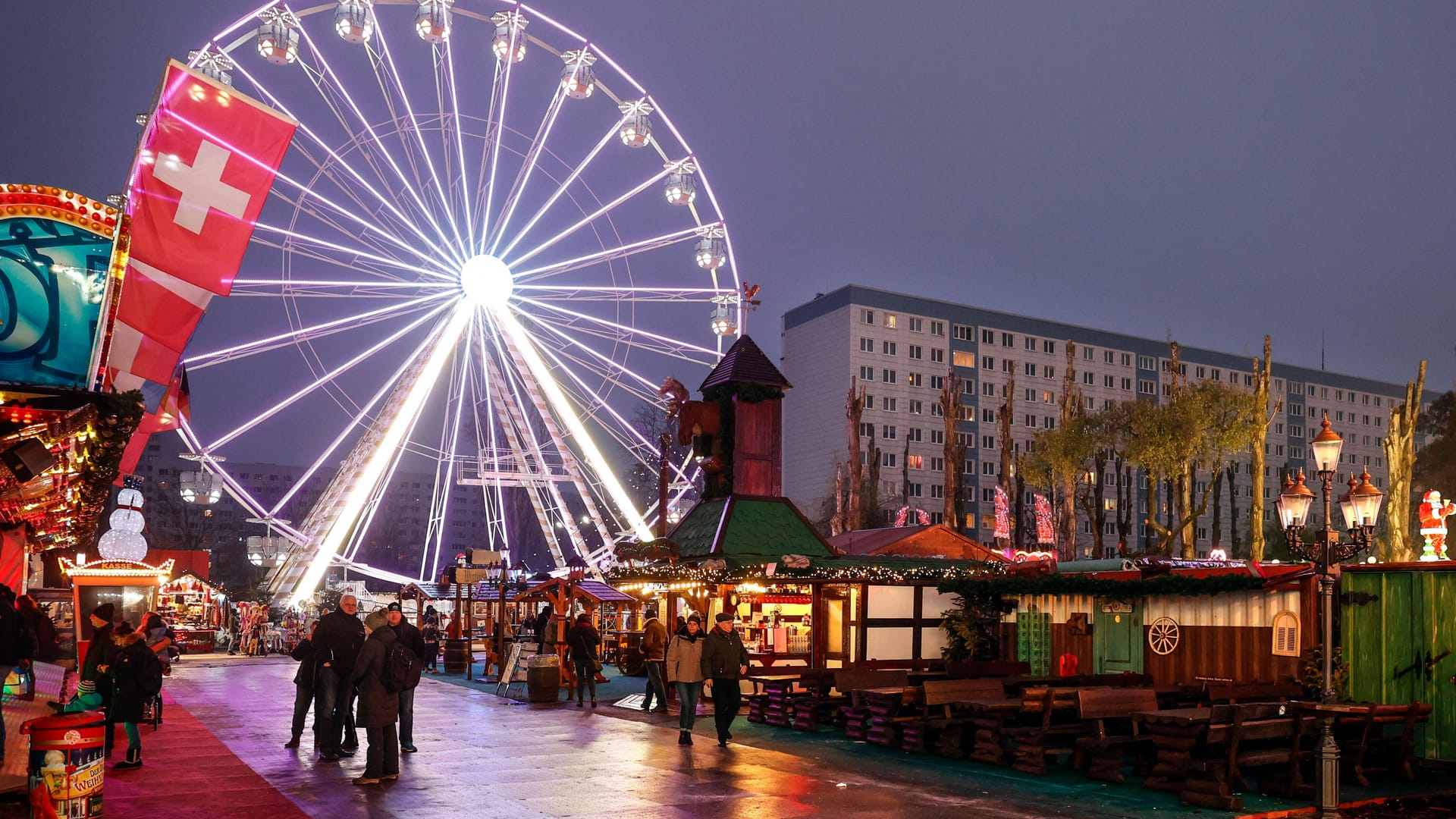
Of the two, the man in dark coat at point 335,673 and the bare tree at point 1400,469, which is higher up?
the bare tree at point 1400,469

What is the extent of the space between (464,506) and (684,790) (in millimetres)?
175547

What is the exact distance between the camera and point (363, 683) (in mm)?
12047

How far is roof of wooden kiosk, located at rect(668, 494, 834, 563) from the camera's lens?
22.7 m

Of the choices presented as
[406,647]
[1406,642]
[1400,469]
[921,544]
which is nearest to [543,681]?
[406,647]

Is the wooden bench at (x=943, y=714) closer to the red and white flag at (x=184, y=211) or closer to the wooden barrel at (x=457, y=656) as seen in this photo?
the red and white flag at (x=184, y=211)

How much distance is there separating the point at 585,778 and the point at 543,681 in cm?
979

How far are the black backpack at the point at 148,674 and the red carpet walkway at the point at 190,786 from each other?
865 mm

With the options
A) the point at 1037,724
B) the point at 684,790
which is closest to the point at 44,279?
the point at 684,790

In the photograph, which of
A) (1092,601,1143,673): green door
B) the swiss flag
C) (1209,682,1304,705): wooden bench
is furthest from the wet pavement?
(1092,601,1143,673): green door

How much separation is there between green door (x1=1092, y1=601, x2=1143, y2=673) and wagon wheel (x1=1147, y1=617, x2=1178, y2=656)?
23 cm

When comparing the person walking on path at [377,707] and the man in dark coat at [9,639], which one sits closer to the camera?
the man in dark coat at [9,639]

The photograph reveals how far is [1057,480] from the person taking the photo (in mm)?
62594

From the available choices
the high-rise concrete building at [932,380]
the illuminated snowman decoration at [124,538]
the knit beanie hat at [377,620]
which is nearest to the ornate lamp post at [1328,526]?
the knit beanie hat at [377,620]

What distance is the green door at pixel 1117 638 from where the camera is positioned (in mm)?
18875
